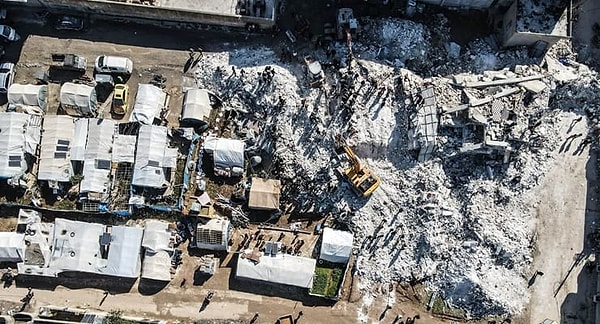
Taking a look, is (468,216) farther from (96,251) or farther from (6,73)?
(6,73)

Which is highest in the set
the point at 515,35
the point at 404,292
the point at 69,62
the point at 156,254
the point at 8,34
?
the point at 515,35

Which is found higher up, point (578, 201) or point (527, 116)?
point (527, 116)

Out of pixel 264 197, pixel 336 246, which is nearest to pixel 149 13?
pixel 264 197

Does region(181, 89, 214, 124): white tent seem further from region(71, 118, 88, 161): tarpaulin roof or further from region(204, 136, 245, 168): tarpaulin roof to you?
region(71, 118, 88, 161): tarpaulin roof

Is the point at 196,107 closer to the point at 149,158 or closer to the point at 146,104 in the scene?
the point at 146,104

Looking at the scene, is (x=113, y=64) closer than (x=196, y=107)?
No

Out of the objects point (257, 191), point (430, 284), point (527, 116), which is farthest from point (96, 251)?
point (527, 116)

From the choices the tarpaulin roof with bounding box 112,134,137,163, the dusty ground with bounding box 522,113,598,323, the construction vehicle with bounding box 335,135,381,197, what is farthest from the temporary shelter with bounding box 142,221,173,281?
the dusty ground with bounding box 522,113,598,323
